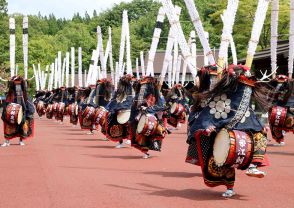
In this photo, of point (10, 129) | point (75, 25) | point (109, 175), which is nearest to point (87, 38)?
point (75, 25)

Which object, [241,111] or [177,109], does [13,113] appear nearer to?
[177,109]

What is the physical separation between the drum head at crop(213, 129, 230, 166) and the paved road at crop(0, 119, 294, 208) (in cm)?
50

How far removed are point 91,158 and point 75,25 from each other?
89.3 metres

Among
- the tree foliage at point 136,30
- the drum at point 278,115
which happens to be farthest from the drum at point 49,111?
the drum at point 278,115

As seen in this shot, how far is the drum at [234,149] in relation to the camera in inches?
296

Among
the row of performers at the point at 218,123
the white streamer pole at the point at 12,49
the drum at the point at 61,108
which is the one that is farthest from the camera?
the drum at the point at 61,108

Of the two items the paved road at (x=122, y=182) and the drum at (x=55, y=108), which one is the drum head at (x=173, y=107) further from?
the drum at (x=55, y=108)

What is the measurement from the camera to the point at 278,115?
49.3 feet

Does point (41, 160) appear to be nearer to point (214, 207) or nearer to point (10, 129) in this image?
point (10, 129)

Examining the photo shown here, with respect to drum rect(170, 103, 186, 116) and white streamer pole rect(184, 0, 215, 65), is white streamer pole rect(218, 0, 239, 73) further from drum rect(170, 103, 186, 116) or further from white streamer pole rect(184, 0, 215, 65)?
drum rect(170, 103, 186, 116)

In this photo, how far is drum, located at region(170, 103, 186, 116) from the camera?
77.7 feet

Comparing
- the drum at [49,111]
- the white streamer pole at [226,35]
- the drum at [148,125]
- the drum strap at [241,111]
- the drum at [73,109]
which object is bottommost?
the drum at [49,111]

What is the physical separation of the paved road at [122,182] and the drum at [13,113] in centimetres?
152

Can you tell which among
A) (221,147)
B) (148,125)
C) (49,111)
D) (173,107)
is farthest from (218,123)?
(49,111)
